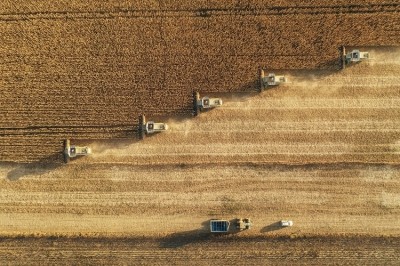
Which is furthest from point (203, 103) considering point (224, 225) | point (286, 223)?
point (286, 223)

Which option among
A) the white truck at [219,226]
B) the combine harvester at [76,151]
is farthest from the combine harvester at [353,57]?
the combine harvester at [76,151]

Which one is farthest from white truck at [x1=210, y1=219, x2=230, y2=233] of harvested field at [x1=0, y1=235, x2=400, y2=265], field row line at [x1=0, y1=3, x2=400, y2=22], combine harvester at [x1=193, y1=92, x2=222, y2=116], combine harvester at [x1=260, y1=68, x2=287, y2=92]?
field row line at [x1=0, y1=3, x2=400, y2=22]

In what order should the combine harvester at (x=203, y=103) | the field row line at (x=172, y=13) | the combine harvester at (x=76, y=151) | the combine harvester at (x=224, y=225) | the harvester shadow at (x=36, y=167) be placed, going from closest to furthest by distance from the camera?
the combine harvester at (x=224, y=225), the combine harvester at (x=76, y=151), the combine harvester at (x=203, y=103), the harvester shadow at (x=36, y=167), the field row line at (x=172, y=13)

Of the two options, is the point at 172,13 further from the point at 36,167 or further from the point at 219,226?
the point at 219,226

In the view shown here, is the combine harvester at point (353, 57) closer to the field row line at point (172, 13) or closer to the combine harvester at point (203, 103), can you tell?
the field row line at point (172, 13)

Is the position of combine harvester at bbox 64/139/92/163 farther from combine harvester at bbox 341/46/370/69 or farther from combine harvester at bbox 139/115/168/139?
combine harvester at bbox 341/46/370/69

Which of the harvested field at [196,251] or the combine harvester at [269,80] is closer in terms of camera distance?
the harvested field at [196,251]

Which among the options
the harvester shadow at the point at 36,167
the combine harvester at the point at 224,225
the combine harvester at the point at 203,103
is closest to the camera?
the combine harvester at the point at 224,225
